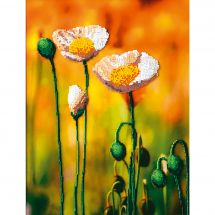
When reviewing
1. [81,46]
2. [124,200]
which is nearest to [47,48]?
[81,46]

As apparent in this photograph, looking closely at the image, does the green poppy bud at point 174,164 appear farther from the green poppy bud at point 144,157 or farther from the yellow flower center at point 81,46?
the yellow flower center at point 81,46

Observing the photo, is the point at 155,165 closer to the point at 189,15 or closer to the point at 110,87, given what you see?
the point at 110,87

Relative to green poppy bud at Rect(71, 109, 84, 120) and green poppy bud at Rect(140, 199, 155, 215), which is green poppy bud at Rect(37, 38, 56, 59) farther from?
green poppy bud at Rect(140, 199, 155, 215)

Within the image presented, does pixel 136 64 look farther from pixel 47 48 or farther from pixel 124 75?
pixel 47 48

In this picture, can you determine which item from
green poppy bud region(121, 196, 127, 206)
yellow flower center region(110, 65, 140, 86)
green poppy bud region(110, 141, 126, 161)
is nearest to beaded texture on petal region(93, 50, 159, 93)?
yellow flower center region(110, 65, 140, 86)

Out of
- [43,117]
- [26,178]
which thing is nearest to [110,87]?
[43,117]
